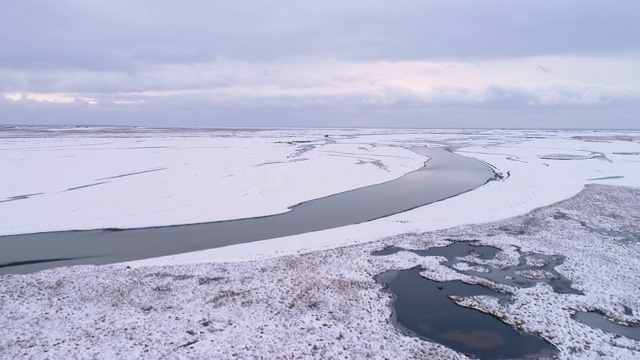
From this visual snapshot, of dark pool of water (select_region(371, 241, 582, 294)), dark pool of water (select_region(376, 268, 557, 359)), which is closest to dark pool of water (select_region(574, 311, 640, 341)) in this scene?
dark pool of water (select_region(371, 241, 582, 294))

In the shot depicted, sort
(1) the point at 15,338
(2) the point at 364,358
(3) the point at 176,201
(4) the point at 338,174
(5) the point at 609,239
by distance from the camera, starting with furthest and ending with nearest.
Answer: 1. (4) the point at 338,174
2. (3) the point at 176,201
3. (5) the point at 609,239
4. (1) the point at 15,338
5. (2) the point at 364,358

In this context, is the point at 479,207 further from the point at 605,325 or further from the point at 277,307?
the point at 277,307

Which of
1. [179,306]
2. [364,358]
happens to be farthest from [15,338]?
[364,358]

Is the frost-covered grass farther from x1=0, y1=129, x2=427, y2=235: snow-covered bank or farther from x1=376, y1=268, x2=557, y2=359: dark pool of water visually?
x1=0, y1=129, x2=427, y2=235: snow-covered bank

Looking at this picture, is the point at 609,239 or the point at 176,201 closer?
the point at 609,239

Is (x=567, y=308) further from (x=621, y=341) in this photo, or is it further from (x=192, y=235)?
(x=192, y=235)

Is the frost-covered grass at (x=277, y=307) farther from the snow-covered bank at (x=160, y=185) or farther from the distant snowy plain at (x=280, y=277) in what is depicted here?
the snow-covered bank at (x=160, y=185)

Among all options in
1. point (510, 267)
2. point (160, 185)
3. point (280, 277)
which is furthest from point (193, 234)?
point (510, 267)

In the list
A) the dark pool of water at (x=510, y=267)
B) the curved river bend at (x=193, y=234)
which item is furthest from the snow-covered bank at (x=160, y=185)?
the dark pool of water at (x=510, y=267)
